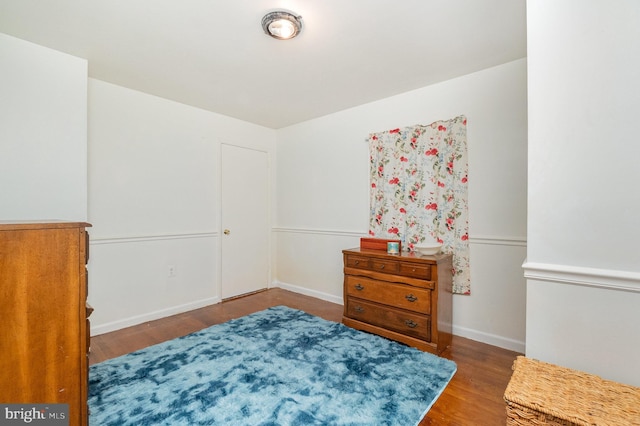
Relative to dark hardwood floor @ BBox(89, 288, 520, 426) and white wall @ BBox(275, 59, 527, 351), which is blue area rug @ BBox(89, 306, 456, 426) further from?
white wall @ BBox(275, 59, 527, 351)

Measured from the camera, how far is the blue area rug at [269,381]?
163cm

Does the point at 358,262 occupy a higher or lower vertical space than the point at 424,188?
lower

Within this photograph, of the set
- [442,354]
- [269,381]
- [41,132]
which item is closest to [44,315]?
[269,381]

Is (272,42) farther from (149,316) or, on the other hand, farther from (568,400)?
(149,316)

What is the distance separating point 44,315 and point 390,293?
2.34 metres

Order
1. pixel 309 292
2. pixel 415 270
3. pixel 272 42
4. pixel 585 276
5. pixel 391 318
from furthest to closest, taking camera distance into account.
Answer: pixel 309 292 → pixel 391 318 → pixel 415 270 → pixel 272 42 → pixel 585 276

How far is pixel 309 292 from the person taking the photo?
406cm

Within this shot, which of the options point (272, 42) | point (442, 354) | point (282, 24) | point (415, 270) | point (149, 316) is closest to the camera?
point (282, 24)

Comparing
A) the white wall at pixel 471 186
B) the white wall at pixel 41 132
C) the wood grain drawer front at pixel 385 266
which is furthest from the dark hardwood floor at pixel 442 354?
the white wall at pixel 41 132

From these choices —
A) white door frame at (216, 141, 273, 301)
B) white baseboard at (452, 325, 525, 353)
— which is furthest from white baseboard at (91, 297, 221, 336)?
white baseboard at (452, 325, 525, 353)

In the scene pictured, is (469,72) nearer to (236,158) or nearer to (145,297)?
(236,158)

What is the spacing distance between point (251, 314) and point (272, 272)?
125 cm

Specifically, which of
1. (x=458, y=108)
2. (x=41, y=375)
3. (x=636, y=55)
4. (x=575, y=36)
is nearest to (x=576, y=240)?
(x=636, y=55)

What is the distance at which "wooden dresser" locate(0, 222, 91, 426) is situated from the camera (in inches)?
43.6
